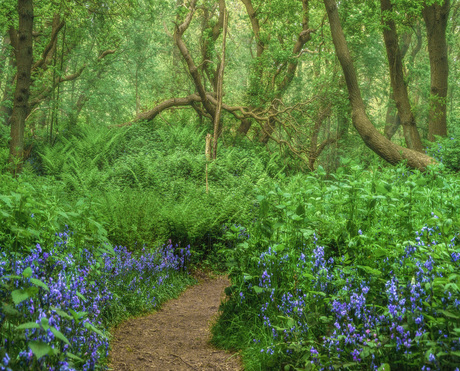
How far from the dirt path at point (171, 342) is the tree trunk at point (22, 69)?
511 centimetres

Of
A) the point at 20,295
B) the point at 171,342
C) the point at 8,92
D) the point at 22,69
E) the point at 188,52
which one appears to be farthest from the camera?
the point at 188,52

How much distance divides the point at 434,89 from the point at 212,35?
27.2 ft

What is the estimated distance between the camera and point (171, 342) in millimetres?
4270

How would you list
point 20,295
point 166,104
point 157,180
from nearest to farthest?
point 20,295, point 157,180, point 166,104

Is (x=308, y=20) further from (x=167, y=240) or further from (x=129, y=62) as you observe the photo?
(x=167, y=240)

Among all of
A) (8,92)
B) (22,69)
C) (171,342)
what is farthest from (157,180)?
(8,92)

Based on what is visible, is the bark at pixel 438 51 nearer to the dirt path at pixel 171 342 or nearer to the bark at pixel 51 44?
the dirt path at pixel 171 342

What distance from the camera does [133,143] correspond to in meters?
13.5

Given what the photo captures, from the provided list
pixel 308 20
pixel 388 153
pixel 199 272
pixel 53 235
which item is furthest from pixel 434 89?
pixel 53 235

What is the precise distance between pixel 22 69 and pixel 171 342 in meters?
6.89

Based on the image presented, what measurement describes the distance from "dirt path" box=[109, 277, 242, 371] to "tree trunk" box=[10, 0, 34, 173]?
5.11 metres

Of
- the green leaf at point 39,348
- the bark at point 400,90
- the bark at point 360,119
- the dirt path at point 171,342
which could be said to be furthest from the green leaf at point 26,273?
the bark at point 400,90

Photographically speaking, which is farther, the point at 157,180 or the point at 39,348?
the point at 157,180

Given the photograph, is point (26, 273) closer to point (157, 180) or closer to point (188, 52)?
point (157, 180)
